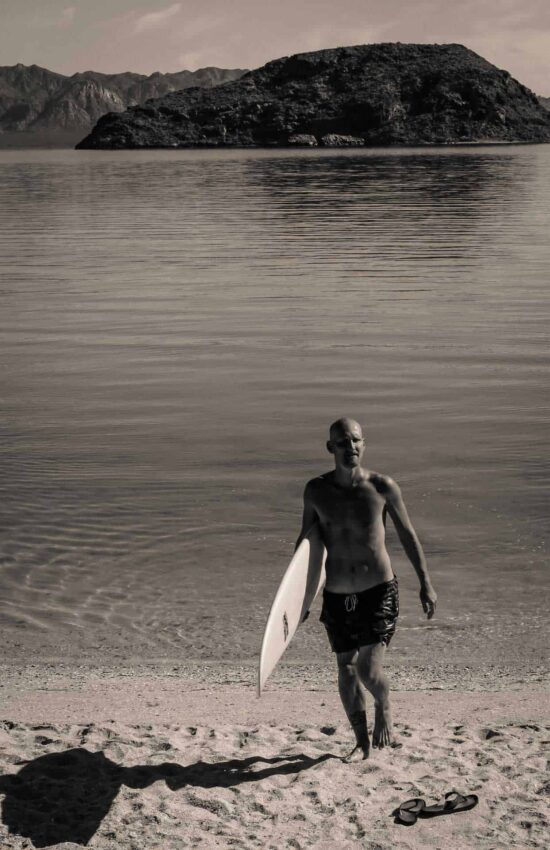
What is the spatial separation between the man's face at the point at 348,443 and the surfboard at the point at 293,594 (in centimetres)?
50

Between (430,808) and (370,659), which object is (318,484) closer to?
(370,659)

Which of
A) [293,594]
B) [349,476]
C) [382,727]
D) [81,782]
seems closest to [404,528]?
[349,476]

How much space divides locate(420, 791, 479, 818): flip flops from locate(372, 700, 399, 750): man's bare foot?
682mm

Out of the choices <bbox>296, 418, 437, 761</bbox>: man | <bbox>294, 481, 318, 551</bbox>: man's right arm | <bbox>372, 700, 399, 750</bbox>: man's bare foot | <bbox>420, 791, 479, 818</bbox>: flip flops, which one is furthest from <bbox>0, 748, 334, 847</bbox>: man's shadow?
<bbox>294, 481, 318, 551</bbox>: man's right arm

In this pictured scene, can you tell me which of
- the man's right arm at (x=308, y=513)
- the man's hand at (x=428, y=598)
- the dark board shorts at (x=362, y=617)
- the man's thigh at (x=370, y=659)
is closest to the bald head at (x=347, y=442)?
the man's right arm at (x=308, y=513)

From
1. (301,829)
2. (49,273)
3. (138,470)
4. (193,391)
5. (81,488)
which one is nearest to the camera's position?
(301,829)

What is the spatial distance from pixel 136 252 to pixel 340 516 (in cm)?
3459

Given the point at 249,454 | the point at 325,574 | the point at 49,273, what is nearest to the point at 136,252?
the point at 49,273

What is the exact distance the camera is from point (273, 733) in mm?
6445

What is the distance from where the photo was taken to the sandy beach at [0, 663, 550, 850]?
5.33 m

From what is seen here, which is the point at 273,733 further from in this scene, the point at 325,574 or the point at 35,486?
the point at 35,486

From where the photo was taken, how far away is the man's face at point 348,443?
5.83 metres

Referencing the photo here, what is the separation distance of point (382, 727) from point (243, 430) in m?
9.39

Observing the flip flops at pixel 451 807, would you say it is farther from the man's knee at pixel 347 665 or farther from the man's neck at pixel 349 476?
the man's neck at pixel 349 476
